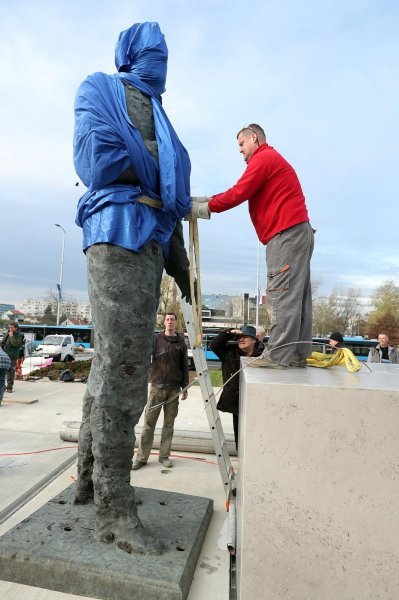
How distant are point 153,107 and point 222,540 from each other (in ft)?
8.80

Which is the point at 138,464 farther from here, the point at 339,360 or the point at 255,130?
the point at 255,130

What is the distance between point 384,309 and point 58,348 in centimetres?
3606

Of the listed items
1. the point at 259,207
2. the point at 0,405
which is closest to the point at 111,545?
the point at 259,207

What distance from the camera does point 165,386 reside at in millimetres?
4930

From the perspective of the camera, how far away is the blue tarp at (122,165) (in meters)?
2.13

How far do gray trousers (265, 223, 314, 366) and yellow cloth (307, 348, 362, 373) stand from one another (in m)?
0.21

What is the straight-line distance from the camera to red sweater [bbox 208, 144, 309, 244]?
8.17ft

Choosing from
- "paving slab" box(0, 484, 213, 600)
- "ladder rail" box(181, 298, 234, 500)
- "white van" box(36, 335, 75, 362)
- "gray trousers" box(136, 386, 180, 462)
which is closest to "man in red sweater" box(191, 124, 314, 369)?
"ladder rail" box(181, 298, 234, 500)

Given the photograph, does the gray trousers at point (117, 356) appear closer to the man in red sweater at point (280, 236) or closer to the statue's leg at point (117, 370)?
the statue's leg at point (117, 370)

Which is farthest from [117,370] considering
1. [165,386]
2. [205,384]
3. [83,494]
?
[165,386]

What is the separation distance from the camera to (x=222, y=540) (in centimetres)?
252

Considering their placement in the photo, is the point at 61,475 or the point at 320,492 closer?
the point at 320,492

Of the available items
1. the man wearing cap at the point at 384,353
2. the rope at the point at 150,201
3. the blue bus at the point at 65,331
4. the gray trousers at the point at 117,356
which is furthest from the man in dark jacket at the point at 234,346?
the blue bus at the point at 65,331

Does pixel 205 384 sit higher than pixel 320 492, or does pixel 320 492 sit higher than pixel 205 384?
pixel 205 384
